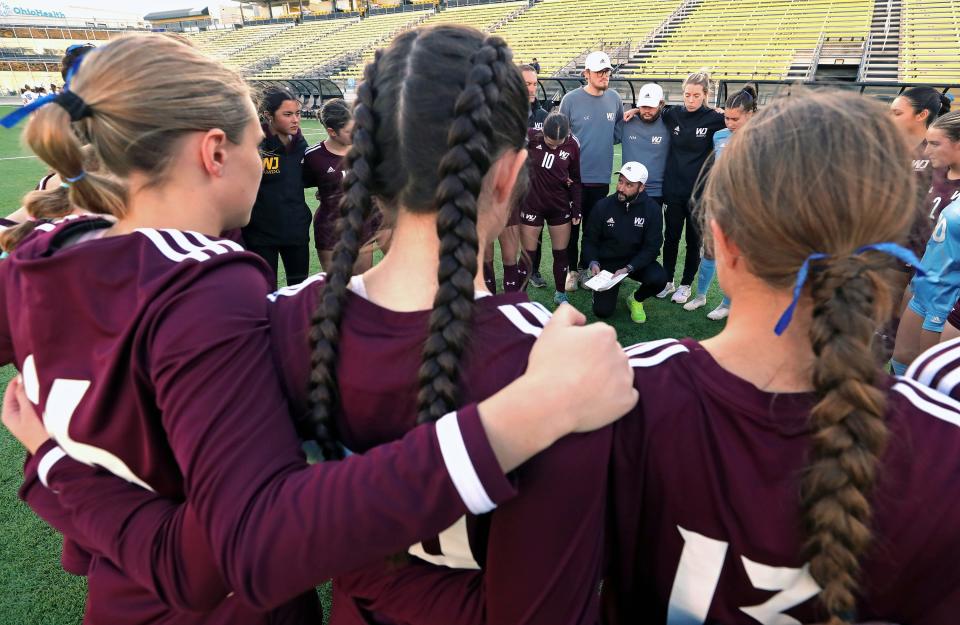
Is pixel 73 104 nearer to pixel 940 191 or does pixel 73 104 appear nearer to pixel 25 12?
pixel 940 191

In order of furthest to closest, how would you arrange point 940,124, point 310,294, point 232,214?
point 940,124 → point 232,214 → point 310,294

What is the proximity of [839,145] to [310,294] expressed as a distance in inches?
35.5

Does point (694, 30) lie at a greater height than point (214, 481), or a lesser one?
greater

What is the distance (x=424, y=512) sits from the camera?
71cm

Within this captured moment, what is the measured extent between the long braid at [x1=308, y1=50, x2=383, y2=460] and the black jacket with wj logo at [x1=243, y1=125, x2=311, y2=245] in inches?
144

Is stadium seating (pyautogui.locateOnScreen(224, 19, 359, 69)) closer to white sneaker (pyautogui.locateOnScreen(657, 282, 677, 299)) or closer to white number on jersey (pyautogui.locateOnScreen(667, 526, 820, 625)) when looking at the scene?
white sneaker (pyautogui.locateOnScreen(657, 282, 677, 299))

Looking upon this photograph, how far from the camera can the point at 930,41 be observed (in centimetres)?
1648

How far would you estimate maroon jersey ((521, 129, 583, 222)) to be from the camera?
199 inches

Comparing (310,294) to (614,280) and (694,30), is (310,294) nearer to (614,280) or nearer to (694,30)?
(614,280)

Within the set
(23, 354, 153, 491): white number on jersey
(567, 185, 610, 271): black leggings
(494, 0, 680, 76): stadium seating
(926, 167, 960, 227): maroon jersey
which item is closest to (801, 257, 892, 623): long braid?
(23, 354, 153, 491): white number on jersey

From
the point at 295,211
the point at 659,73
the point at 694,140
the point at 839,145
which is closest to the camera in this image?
the point at 839,145

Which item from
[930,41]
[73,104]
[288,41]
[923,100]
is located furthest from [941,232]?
[288,41]

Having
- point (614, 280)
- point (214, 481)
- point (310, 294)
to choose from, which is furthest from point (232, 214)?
point (614, 280)

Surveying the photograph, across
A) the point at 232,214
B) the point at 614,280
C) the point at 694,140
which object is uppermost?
the point at 232,214
